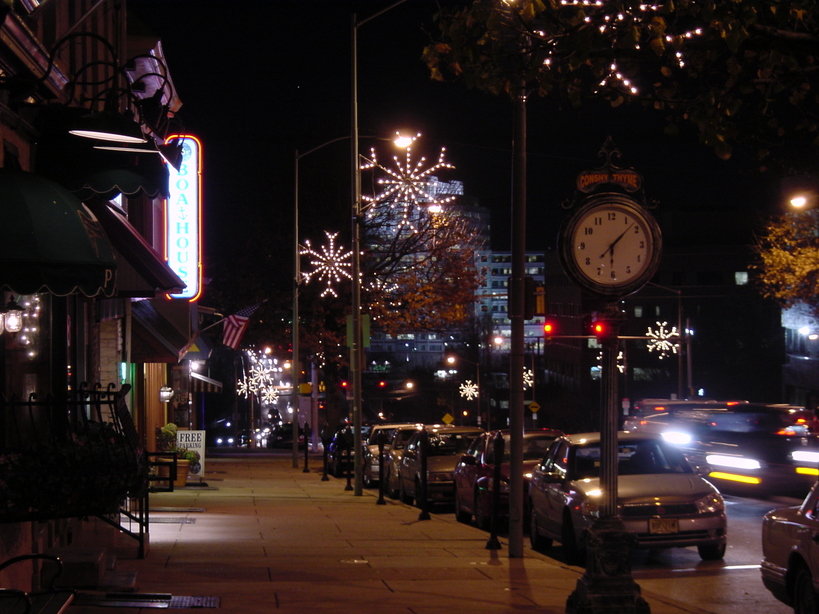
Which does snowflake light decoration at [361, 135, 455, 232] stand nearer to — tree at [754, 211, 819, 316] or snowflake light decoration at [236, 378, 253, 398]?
tree at [754, 211, 819, 316]

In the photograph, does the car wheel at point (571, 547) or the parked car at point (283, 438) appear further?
the parked car at point (283, 438)

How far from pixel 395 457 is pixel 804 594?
1686 centimetres

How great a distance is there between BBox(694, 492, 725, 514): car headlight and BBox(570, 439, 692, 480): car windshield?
2.88 feet

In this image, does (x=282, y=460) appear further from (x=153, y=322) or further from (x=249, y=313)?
(x=153, y=322)

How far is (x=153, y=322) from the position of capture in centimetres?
2267

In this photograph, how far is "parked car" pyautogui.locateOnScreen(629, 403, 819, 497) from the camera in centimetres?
2114

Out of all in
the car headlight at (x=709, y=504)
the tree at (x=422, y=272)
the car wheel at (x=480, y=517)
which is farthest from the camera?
the tree at (x=422, y=272)

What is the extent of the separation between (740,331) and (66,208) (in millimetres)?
66754

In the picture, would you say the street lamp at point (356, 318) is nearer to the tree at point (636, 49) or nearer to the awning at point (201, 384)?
the awning at point (201, 384)

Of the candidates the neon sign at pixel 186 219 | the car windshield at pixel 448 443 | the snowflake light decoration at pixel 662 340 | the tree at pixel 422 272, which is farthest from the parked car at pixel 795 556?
the snowflake light decoration at pixel 662 340

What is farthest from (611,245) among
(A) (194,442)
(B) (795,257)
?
(B) (795,257)

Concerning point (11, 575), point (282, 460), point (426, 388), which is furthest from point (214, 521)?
point (426, 388)

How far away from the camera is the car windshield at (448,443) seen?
23188 mm

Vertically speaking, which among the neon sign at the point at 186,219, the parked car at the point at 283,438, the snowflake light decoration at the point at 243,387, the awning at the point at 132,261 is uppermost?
the neon sign at the point at 186,219
